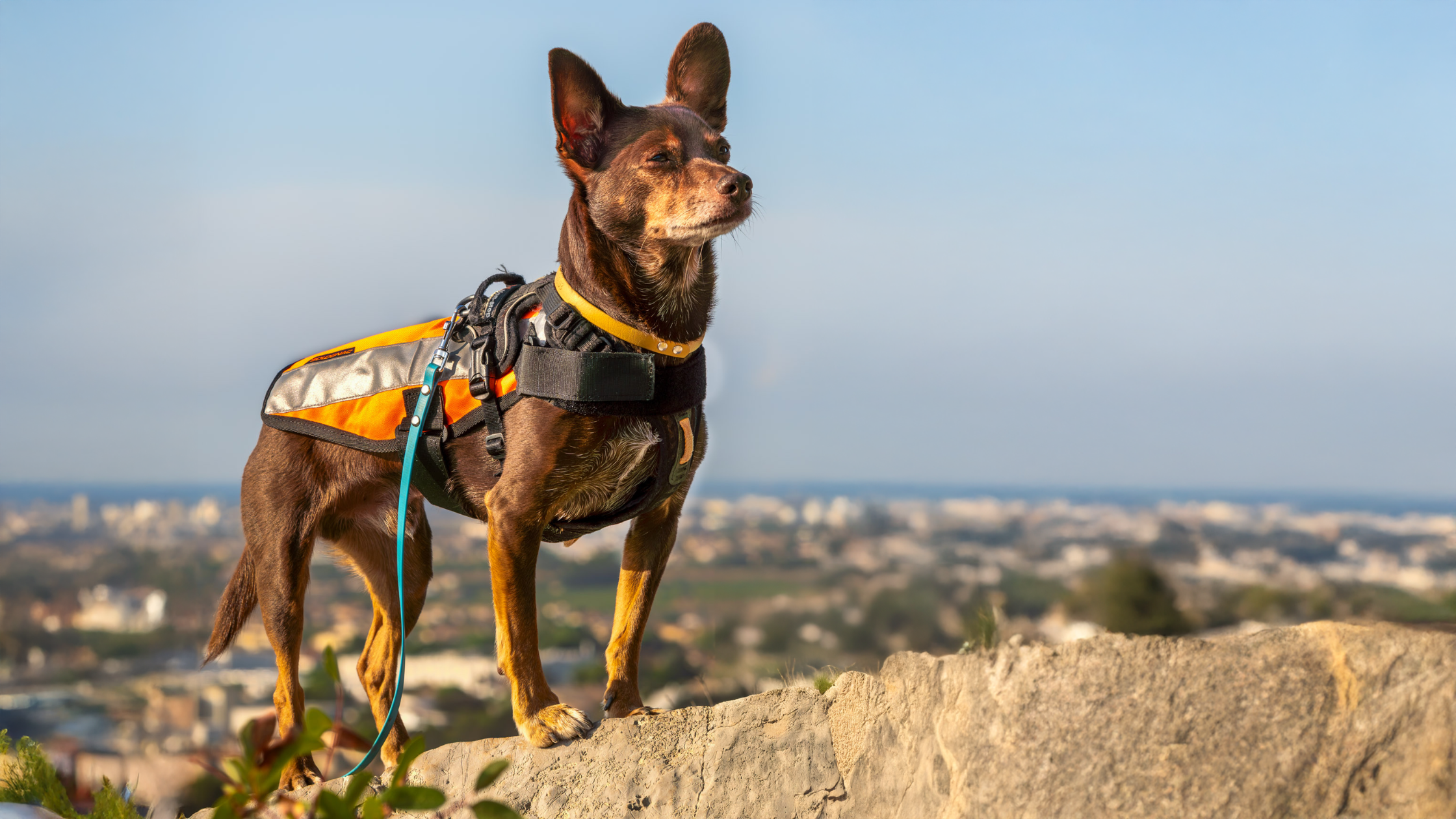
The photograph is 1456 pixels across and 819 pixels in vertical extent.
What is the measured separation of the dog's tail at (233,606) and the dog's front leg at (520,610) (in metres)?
1.83

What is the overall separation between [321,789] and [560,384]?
2.27m

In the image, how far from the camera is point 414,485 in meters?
5.11

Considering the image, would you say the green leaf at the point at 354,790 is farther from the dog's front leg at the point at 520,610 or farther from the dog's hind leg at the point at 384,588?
the dog's hind leg at the point at 384,588

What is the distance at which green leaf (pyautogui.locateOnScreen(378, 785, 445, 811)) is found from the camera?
8.07 ft

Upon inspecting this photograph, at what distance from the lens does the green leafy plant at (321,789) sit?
2.39m

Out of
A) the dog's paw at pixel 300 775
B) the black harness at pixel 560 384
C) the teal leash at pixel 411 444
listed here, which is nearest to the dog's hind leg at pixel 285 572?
the dog's paw at pixel 300 775

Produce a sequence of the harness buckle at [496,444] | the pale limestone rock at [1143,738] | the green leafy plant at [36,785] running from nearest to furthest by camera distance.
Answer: the pale limestone rock at [1143,738] < the harness buckle at [496,444] < the green leafy plant at [36,785]

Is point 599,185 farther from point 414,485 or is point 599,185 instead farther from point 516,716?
point 516,716

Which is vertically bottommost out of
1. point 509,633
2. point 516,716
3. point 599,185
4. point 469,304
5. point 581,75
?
point 516,716

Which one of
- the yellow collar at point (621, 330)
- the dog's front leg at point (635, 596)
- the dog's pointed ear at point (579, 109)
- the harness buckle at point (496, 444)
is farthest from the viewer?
the dog's front leg at point (635, 596)

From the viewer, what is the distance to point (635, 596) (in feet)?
16.4

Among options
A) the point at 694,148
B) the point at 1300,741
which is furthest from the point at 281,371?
the point at 1300,741

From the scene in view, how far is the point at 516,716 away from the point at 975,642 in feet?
6.75

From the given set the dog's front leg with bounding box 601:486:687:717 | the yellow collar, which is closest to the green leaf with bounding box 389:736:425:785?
the yellow collar
